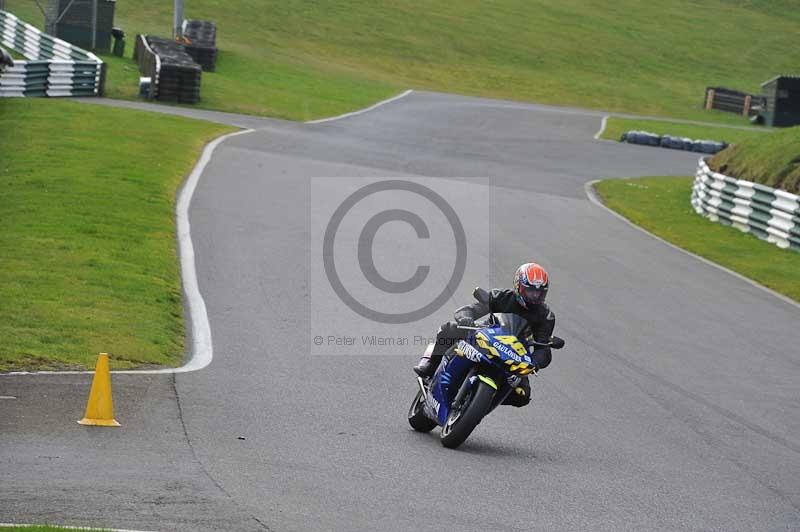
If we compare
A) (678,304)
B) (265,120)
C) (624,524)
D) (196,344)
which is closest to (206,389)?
(196,344)

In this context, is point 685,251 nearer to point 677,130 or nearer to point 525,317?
point 525,317

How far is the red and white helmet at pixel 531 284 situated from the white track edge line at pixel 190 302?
12.2ft

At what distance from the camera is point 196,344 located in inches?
534

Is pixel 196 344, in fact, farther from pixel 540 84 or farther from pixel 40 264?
pixel 540 84

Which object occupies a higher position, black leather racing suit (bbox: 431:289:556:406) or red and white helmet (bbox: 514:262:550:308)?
red and white helmet (bbox: 514:262:550:308)

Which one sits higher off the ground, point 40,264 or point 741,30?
point 741,30

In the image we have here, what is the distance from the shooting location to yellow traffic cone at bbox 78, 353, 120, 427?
978cm

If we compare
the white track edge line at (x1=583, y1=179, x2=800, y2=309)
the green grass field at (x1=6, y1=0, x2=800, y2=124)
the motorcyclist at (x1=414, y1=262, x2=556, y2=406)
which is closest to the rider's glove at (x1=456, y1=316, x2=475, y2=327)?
the motorcyclist at (x1=414, y1=262, x2=556, y2=406)

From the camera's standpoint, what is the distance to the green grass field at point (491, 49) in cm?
5922

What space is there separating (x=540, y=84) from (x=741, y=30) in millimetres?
31694

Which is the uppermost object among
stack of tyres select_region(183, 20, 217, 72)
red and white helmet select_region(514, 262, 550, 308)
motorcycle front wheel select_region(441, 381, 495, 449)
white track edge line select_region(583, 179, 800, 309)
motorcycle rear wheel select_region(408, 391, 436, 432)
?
stack of tyres select_region(183, 20, 217, 72)

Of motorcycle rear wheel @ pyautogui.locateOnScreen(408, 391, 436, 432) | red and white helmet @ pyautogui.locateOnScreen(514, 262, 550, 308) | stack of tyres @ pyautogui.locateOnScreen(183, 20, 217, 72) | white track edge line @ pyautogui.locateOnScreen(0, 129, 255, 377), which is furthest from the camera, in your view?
stack of tyres @ pyautogui.locateOnScreen(183, 20, 217, 72)

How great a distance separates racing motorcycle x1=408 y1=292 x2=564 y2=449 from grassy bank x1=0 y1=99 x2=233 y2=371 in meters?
3.44
